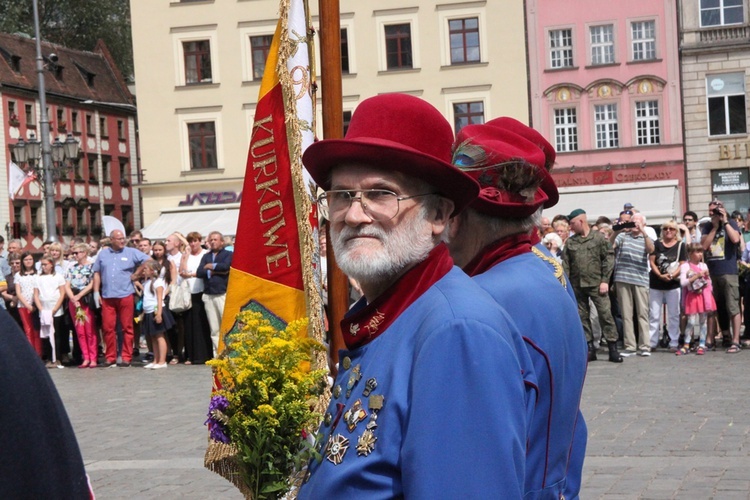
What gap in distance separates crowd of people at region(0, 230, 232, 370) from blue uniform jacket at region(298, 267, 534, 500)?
13.9m

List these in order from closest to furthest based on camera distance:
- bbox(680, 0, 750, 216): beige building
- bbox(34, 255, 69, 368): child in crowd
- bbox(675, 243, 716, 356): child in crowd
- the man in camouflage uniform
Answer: the man in camouflage uniform, bbox(675, 243, 716, 356): child in crowd, bbox(34, 255, 69, 368): child in crowd, bbox(680, 0, 750, 216): beige building

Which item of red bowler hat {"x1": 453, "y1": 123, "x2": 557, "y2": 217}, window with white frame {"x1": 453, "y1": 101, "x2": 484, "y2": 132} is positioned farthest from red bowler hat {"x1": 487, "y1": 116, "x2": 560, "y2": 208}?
window with white frame {"x1": 453, "y1": 101, "x2": 484, "y2": 132}

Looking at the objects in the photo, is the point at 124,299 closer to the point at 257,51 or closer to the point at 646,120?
the point at 257,51

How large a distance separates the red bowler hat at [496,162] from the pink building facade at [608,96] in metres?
37.2

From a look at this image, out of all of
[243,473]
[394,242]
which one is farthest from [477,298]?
[243,473]

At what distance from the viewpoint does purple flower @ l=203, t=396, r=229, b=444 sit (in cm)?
391

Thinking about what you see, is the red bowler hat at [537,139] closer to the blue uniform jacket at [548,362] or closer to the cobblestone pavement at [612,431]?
the blue uniform jacket at [548,362]

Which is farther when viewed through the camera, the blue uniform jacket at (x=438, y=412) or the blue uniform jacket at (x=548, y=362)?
the blue uniform jacket at (x=548, y=362)

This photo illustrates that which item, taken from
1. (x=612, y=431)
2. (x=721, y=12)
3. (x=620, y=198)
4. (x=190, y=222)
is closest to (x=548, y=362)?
(x=612, y=431)

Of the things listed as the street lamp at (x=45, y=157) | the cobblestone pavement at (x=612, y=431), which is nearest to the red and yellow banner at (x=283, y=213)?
the cobblestone pavement at (x=612, y=431)

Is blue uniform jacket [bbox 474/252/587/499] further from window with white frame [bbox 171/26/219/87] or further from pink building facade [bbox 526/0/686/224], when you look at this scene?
window with white frame [bbox 171/26/219/87]

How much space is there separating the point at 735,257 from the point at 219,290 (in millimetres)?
7168

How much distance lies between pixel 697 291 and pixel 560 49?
89.1 feet

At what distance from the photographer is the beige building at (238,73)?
41.5 meters
